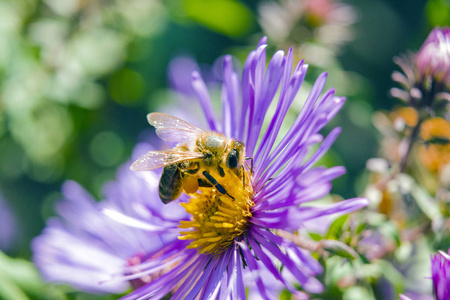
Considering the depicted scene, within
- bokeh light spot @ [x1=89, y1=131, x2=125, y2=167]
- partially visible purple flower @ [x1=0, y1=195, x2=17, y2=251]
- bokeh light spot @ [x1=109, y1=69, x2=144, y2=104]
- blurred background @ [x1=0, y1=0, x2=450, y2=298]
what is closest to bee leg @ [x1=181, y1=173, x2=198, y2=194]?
blurred background @ [x1=0, y1=0, x2=450, y2=298]

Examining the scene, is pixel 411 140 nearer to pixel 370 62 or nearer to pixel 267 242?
pixel 267 242

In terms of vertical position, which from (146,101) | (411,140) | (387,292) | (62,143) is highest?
(146,101)

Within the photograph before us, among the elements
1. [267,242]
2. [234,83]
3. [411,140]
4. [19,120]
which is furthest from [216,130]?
[19,120]

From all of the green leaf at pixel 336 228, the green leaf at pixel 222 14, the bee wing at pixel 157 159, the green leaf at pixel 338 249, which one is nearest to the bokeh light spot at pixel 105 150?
the green leaf at pixel 222 14

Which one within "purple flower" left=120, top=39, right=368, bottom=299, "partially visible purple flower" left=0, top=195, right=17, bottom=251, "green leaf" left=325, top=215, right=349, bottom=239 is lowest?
"green leaf" left=325, top=215, right=349, bottom=239

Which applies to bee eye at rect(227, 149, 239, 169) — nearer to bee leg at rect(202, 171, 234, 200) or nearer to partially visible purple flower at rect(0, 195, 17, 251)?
bee leg at rect(202, 171, 234, 200)

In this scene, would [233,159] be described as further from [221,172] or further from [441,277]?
[441,277]

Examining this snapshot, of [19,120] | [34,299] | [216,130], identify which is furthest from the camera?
[19,120]

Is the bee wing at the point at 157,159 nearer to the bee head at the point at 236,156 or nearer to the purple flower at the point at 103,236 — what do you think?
the bee head at the point at 236,156
